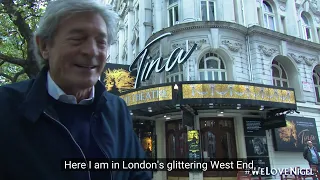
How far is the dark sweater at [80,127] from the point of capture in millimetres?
1544

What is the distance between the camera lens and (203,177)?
15.1 metres

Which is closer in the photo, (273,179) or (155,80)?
(273,179)

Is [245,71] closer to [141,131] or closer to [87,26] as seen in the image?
[141,131]

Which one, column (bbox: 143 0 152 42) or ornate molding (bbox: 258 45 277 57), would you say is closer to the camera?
ornate molding (bbox: 258 45 277 57)

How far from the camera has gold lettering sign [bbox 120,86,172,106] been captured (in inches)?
537

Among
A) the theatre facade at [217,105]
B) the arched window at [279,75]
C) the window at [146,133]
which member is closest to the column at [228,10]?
the theatre facade at [217,105]

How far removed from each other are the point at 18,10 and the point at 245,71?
46.3 ft

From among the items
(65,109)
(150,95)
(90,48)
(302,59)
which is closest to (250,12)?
(302,59)

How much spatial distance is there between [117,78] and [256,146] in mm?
9843

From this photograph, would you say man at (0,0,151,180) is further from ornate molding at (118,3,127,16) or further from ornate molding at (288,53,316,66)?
ornate molding at (118,3,127,16)

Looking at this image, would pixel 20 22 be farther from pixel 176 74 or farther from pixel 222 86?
pixel 176 74

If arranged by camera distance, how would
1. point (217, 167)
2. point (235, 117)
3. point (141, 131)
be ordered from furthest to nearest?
point (141, 131) → point (235, 117) → point (217, 167)

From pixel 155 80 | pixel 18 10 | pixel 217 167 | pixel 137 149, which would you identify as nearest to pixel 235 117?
pixel 155 80

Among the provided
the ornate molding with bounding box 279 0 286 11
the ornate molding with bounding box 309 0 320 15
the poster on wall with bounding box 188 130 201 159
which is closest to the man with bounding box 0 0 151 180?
the poster on wall with bounding box 188 130 201 159
